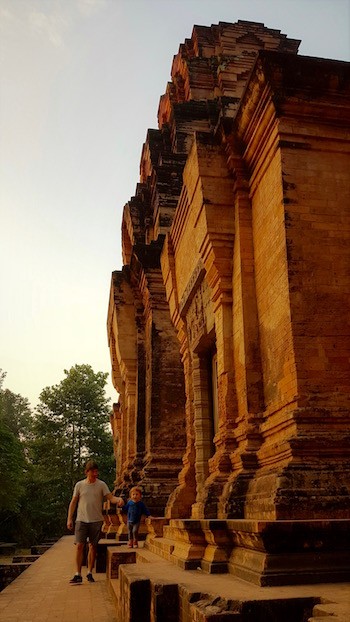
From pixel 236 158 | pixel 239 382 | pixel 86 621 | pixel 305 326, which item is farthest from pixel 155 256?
pixel 86 621

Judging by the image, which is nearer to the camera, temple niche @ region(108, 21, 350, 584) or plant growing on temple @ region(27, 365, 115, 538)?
temple niche @ region(108, 21, 350, 584)

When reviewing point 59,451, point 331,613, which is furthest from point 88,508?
point 59,451

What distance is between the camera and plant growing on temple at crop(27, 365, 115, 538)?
36000 millimetres

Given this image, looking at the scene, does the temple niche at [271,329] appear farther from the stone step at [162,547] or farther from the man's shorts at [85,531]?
the man's shorts at [85,531]

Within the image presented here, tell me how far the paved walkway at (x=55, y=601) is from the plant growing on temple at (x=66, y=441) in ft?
92.8

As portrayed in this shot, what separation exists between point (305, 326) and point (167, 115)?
15494 millimetres

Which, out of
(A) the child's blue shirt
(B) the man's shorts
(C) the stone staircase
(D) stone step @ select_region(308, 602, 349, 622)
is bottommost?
(C) the stone staircase

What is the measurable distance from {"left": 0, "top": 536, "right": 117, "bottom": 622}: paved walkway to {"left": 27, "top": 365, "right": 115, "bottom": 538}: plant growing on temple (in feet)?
92.8

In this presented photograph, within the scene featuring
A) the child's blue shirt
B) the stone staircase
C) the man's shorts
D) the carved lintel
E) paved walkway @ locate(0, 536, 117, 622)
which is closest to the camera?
the stone staircase

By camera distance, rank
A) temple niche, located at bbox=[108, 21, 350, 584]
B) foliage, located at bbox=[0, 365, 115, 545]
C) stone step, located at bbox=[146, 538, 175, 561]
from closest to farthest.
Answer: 1. temple niche, located at bbox=[108, 21, 350, 584]
2. stone step, located at bbox=[146, 538, 175, 561]
3. foliage, located at bbox=[0, 365, 115, 545]

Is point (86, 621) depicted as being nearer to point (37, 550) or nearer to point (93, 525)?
point (93, 525)

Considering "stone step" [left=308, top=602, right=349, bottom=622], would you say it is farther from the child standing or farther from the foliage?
the foliage

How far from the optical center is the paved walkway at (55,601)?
5.66 metres

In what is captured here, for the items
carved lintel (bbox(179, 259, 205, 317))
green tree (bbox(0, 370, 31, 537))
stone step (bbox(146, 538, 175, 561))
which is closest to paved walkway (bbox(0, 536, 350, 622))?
stone step (bbox(146, 538, 175, 561))
